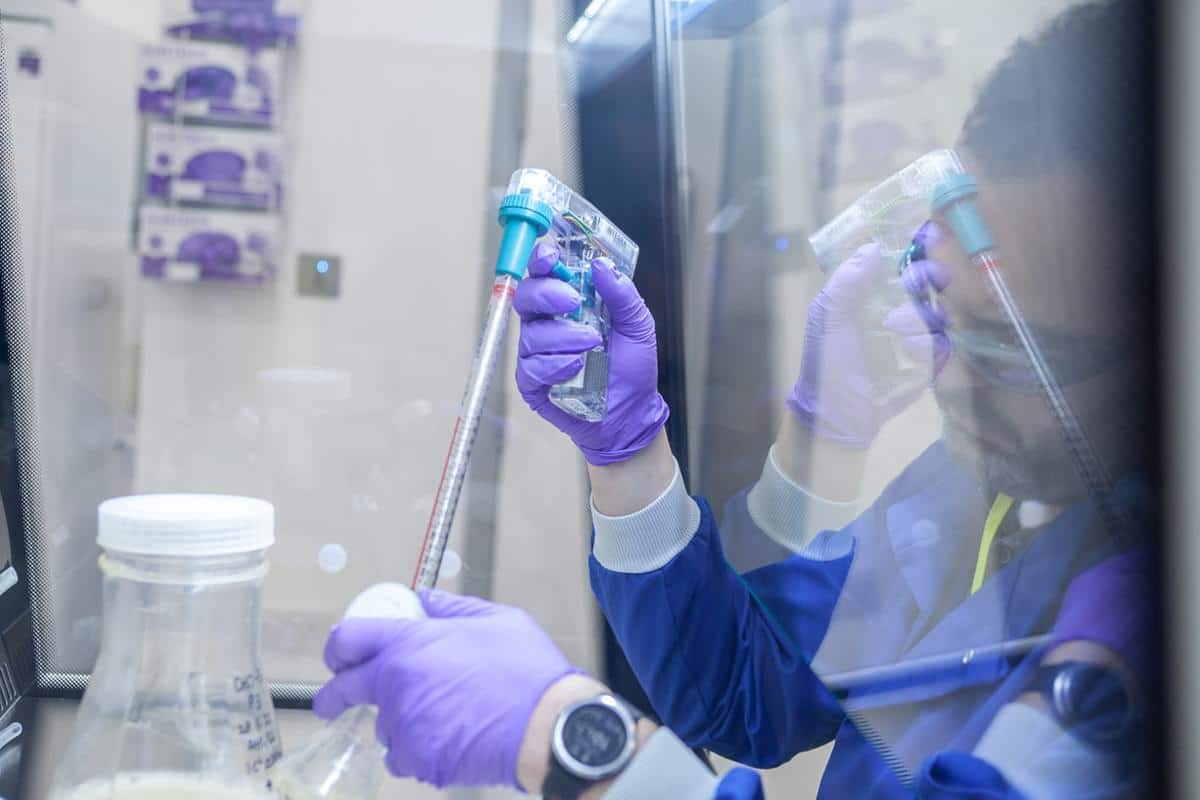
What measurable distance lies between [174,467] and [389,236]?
0.48 meters

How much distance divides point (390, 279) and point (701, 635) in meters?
0.73

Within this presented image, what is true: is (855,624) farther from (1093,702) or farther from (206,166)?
(206,166)

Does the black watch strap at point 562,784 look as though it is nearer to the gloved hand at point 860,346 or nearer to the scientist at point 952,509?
the scientist at point 952,509

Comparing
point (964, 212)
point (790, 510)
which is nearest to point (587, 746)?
point (790, 510)

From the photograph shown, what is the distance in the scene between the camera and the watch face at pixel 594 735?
0.66 m

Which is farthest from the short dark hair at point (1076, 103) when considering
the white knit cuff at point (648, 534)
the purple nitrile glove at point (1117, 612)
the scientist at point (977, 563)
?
the white knit cuff at point (648, 534)

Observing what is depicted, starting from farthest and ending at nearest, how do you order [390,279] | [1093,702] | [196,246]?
[390,279] < [196,246] < [1093,702]

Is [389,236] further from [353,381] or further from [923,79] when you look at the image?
[923,79]

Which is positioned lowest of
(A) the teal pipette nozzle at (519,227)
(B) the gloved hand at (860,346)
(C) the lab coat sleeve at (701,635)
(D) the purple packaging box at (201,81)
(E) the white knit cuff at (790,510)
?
(C) the lab coat sleeve at (701,635)

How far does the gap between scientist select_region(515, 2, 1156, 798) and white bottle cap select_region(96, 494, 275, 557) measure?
353mm

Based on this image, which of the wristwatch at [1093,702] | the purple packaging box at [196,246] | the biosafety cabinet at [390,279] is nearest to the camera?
the wristwatch at [1093,702]

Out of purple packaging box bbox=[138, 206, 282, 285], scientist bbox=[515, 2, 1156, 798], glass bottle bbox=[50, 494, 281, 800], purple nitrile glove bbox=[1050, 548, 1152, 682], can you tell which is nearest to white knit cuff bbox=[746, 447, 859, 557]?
scientist bbox=[515, 2, 1156, 798]

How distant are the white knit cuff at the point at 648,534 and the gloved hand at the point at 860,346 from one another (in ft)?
0.60

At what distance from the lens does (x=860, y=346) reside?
90 cm
